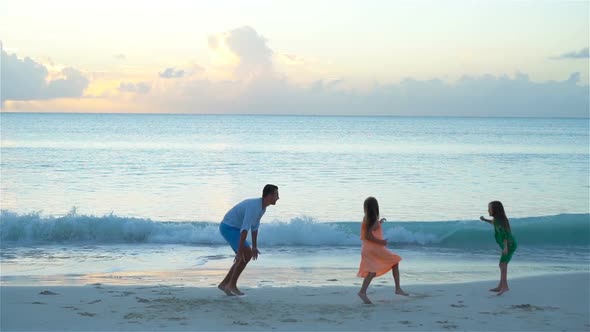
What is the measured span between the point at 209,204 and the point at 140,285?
10.8 meters

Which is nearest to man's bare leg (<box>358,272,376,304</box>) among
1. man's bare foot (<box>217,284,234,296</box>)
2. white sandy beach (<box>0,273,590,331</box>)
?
white sandy beach (<box>0,273,590,331</box>)

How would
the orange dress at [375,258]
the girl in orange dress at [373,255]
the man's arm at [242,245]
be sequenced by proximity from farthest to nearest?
the orange dress at [375,258]
the girl in orange dress at [373,255]
the man's arm at [242,245]

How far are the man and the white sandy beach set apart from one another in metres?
0.30

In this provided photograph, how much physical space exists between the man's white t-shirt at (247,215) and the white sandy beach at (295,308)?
36.8 inches

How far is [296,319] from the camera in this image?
24.2ft

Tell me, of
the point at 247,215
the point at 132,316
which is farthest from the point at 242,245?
the point at 132,316

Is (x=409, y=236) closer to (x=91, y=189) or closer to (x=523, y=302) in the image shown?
(x=523, y=302)

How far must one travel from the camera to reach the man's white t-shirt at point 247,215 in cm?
828

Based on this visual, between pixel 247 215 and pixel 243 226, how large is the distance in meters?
0.14

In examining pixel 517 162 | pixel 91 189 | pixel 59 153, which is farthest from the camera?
pixel 59 153

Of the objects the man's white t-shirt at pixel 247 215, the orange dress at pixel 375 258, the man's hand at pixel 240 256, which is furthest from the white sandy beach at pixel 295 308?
the man's white t-shirt at pixel 247 215

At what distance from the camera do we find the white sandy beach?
23.4ft

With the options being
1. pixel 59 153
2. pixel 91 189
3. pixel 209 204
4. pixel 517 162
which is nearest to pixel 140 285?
pixel 209 204

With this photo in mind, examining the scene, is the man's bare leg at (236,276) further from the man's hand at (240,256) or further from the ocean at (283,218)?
the ocean at (283,218)
